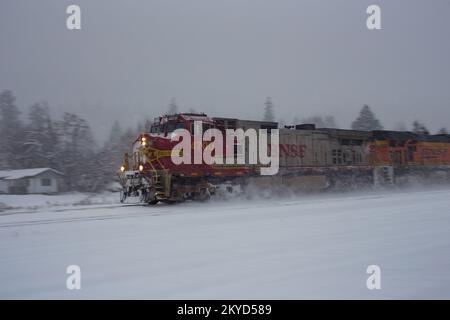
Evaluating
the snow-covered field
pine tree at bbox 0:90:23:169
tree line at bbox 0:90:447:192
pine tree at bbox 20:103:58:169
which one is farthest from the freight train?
pine tree at bbox 0:90:23:169

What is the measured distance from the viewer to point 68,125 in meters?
48.5

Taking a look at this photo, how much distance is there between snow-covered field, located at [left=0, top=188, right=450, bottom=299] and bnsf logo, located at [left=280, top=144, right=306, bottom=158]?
8.70 m

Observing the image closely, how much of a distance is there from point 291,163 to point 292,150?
65cm

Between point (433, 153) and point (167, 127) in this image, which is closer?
point (167, 127)

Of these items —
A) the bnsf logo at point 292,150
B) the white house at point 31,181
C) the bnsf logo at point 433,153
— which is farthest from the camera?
the white house at point 31,181

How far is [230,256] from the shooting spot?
6.77 meters

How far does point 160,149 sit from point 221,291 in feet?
37.5

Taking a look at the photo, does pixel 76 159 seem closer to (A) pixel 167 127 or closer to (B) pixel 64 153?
(B) pixel 64 153

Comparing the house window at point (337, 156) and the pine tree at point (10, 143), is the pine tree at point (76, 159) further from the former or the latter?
the house window at point (337, 156)

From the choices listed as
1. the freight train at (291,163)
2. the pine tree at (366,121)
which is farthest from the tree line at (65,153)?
the freight train at (291,163)

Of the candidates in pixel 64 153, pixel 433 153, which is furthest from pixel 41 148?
pixel 433 153

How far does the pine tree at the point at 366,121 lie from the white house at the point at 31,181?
38.3m

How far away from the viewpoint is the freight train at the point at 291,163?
16.2m

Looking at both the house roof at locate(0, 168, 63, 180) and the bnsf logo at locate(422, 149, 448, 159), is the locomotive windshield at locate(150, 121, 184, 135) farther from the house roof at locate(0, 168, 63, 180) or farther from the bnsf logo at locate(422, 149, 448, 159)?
the house roof at locate(0, 168, 63, 180)
